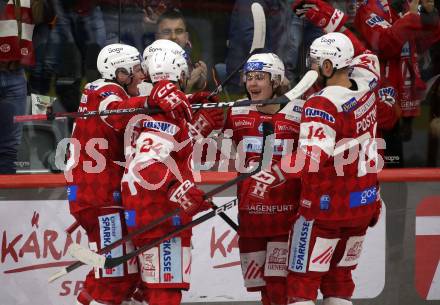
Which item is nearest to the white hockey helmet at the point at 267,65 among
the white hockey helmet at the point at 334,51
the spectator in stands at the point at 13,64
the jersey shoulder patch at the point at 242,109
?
the jersey shoulder patch at the point at 242,109

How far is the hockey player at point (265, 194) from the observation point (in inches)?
253

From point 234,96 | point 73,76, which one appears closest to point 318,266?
point 234,96

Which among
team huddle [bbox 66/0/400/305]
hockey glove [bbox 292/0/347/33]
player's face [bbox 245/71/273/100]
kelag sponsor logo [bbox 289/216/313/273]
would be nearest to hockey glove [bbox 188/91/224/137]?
team huddle [bbox 66/0/400/305]

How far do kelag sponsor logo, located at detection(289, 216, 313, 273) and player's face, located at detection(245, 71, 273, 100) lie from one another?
0.72m

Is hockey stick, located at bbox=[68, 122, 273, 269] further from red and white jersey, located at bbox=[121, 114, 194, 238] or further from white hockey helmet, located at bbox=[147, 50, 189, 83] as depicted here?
white hockey helmet, located at bbox=[147, 50, 189, 83]

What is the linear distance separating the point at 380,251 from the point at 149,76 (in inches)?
83.0

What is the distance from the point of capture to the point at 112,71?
6363mm

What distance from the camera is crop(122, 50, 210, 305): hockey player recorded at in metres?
5.98

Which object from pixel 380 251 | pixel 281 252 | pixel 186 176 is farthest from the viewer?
pixel 380 251

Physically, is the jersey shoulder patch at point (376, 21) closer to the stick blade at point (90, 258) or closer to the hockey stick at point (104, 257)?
the hockey stick at point (104, 257)

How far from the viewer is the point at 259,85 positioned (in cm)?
652

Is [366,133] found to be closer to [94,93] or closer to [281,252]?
[281,252]

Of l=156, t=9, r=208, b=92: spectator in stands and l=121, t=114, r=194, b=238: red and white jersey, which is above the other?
l=156, t=9, r=208, b=92: spectator in stands

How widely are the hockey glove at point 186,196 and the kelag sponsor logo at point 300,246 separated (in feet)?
1.93
